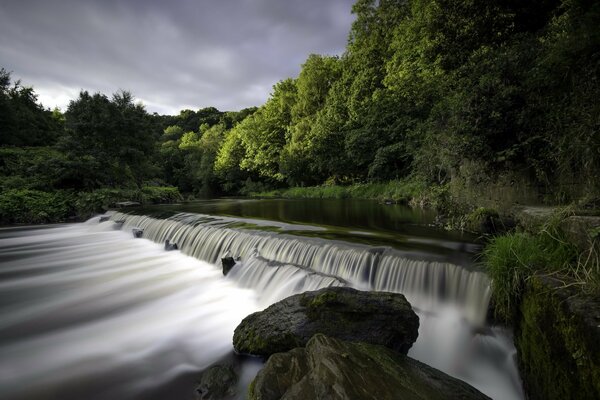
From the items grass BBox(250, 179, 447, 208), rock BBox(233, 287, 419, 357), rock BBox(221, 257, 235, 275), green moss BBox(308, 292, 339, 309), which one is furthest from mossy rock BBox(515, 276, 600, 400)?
grass BBox(250, 179, 447, 208)

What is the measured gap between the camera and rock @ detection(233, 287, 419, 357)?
3105 mm

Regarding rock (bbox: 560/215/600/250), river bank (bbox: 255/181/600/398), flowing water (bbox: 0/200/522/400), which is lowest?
flowing water (bbox: 0/200/522/400)

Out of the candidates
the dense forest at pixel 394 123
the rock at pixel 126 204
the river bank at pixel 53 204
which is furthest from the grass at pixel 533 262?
the rock at pixel 126 204

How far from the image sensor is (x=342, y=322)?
10.4ft

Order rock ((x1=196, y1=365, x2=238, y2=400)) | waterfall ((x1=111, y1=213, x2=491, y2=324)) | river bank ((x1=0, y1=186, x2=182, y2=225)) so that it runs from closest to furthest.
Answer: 1. rock ((x1=196, y1=365, x2=238, y2=400))
2. waterfall ((x1=111, y1=213, x2=491, y2=324))
3. river bank ((x1=0, y1=186, x2=182, y2=225))

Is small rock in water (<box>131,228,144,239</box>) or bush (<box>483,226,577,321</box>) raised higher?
bush (<box>483,226,577,321</box>)

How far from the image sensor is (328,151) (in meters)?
25.0

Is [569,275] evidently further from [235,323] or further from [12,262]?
[12,262]

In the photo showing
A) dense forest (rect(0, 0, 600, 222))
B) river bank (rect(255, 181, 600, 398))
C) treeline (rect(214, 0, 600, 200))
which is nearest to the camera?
river bank (rect(255, 181, 600, 398))

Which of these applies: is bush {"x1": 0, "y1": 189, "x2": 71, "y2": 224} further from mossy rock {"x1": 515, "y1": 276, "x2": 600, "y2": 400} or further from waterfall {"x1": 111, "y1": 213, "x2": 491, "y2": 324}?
mossy rock {"x1": 515, "y1": 276, "x2": 600, "y2": 400}

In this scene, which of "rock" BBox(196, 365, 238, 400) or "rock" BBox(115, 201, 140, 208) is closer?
"rock" BBox(196, 365, 238, 400)

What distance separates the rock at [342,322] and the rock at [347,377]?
0.54 m

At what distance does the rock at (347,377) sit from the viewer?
197cm

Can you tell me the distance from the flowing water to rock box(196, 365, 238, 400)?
7.4 inches
